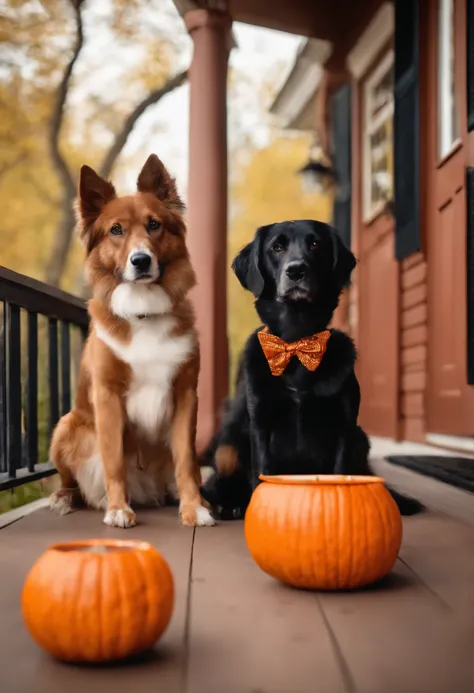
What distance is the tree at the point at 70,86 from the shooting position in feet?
34.0

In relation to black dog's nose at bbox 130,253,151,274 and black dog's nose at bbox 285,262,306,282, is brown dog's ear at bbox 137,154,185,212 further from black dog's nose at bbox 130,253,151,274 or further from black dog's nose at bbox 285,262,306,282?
black dog's nose at bbox 285,262,306,282

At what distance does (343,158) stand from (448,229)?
9.99 feet

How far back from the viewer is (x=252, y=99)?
45.8 feet

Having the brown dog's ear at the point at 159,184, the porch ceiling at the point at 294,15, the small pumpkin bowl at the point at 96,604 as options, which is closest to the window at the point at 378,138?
the porch ceiling at the point at 294,15

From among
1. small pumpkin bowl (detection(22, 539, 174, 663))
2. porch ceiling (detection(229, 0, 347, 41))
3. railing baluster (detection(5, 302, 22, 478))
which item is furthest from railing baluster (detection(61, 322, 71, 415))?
porch ceiling (detection(229, 0, 347, 41))

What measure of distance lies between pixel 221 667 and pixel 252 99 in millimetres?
13894

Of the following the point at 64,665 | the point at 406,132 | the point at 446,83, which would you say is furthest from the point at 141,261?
the point at 406,132

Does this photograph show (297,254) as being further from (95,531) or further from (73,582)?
(73,582)

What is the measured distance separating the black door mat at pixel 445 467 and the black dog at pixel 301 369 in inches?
36.2

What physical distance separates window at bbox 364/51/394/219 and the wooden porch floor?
15.3 feet

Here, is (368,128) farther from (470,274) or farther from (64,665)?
(64,665)

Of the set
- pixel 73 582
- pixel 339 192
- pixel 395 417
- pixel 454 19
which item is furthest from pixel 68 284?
pixel 73 582

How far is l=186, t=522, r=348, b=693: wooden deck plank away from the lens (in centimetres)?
108

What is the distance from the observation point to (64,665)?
116 cm
